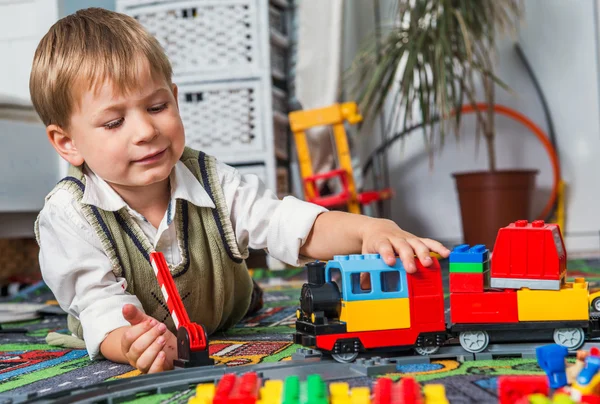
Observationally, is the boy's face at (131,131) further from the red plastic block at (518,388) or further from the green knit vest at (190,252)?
the red plastic block at (518,388)

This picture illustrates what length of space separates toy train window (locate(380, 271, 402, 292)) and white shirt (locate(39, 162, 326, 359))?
20cm

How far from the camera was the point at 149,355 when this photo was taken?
0.68 m

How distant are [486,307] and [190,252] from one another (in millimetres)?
395

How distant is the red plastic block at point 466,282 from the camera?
677 millimetres

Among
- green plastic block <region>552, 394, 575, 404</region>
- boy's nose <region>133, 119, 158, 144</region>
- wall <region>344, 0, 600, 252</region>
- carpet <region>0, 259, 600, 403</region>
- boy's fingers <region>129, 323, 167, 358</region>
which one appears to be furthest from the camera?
wall <region>344, 0, 600, 252</region>

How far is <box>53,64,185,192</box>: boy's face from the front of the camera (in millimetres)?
798

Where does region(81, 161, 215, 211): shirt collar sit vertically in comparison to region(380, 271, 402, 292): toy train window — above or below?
above

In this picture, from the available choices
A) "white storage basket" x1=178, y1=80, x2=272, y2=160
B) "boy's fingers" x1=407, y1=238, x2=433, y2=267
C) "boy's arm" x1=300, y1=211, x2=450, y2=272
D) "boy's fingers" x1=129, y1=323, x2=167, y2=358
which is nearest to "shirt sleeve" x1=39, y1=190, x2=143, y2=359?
"boy's fingers" x1=129, y1=323, x2=167, y2=358

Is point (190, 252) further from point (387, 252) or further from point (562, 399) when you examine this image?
point (562, 399)

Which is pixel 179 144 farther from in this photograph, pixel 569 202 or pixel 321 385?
pixel 569 202

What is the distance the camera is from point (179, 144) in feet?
A: 2.76

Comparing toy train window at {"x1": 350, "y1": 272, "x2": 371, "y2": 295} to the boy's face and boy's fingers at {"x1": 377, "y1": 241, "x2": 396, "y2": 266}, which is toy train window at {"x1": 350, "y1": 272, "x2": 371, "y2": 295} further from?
the boy's face

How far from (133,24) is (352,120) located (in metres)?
1.15

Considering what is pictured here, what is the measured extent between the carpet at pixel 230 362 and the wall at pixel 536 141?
102 centimetres
